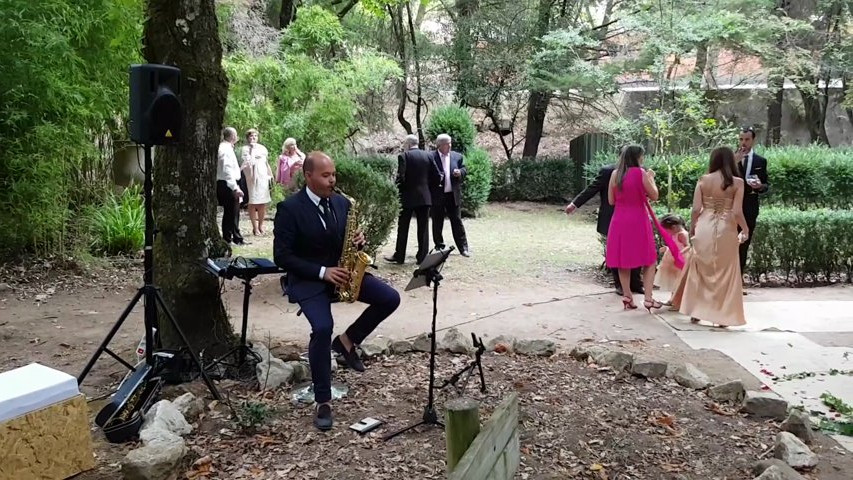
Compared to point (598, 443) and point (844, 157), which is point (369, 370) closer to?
point (598, 443)

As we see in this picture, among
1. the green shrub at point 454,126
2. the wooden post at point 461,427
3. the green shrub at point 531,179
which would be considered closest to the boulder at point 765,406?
the wooden post at point 461,427

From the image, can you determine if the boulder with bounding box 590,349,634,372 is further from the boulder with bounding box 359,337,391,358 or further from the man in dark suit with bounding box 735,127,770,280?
the man in dark suit with bounding box 735,127,770,280

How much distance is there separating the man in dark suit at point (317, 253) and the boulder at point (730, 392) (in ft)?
7.83

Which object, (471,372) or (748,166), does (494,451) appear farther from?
(748,166)

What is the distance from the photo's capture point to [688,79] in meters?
14.4

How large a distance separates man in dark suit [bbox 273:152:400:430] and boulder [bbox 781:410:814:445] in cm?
251

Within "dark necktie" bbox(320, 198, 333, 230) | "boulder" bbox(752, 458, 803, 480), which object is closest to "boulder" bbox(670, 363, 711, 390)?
"boulder" bbox(752, 458, 803, 480)

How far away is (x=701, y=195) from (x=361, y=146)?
14856 mm

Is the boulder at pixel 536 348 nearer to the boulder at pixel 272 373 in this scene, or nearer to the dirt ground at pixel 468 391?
the dirt ground at pixel 468 391

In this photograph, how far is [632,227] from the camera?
7.03 meters

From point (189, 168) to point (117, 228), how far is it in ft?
16.0

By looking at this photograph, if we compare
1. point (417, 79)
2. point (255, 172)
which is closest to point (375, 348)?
point (255, 172)

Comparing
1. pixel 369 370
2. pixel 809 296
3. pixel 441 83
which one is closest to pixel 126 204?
pixel 369 370

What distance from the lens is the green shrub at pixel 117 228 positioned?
29.1 feet
